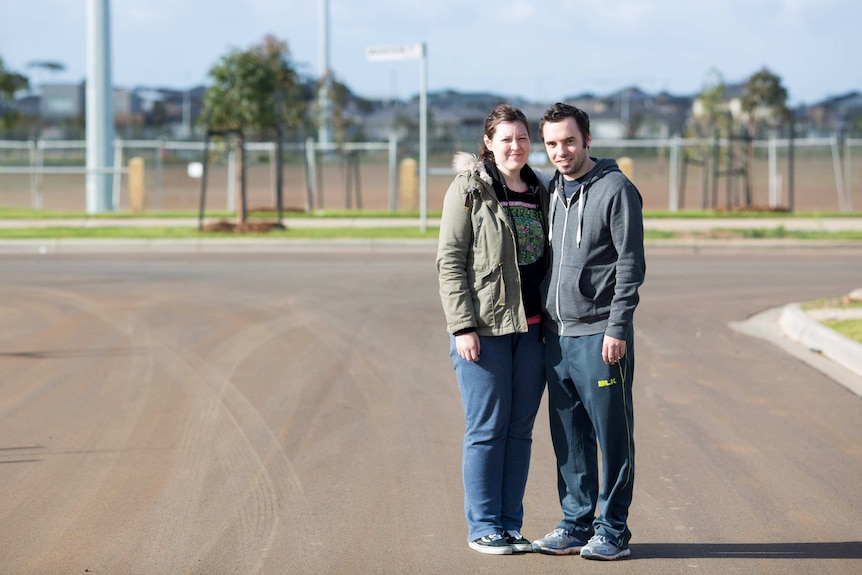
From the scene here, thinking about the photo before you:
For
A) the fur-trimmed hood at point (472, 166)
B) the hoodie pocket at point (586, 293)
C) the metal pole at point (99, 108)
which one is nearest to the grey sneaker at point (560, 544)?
the hoodie pocket at point (586, 293)

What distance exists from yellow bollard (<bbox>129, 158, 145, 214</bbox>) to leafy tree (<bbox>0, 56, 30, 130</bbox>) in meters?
3.81

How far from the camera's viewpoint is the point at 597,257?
4.63 metres

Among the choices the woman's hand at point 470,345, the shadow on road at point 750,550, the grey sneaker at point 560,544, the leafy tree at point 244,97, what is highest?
the leafy tree at point 244,97

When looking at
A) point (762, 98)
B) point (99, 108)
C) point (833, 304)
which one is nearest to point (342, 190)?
point (99, 108)

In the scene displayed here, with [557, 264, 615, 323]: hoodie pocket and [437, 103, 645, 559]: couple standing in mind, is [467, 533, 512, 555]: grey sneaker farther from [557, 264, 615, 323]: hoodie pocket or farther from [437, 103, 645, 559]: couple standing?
[557, 264, 615, 323]: hoodie pocket

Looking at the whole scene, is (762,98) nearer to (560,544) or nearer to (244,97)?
(244,97)

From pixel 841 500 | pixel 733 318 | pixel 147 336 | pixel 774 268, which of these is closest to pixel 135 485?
pixel 841 500

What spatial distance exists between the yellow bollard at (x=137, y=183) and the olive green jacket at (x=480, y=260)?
27765mm

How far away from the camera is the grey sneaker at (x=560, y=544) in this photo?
4.80 metres

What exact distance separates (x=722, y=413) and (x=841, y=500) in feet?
6.78

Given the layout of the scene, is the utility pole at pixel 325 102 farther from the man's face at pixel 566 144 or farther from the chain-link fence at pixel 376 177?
the man's face at pixel 566 144

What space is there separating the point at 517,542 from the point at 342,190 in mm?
41909

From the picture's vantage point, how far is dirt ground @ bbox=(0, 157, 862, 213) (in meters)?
36.3

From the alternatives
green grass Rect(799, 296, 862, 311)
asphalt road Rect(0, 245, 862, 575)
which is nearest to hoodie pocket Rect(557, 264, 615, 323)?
asphalt road Rect(0, 245, 862, 575)
